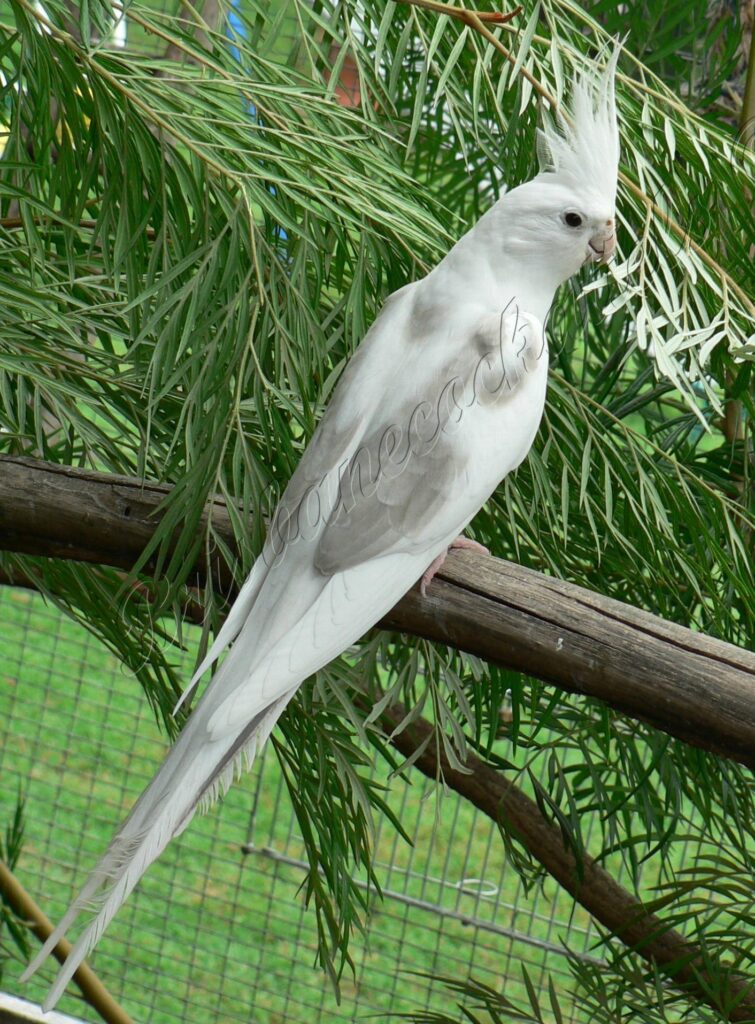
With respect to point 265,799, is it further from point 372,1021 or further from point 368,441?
point 368,441

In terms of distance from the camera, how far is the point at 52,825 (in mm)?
1747

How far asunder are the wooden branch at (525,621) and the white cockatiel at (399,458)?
0.04 m

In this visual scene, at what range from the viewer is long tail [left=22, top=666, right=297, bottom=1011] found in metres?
0.58

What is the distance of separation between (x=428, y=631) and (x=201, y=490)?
0.51ft

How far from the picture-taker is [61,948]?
45.3 inches

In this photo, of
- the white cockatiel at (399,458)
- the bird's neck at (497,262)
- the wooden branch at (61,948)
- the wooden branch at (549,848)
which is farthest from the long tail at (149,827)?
the wooden branch at (61,948)

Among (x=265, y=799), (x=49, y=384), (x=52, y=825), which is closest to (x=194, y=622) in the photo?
(x=49, y=384)

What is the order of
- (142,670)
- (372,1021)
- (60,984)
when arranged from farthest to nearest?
(372,1021), (142,670), (60,984)

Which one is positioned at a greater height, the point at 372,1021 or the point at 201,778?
the point at 201,778

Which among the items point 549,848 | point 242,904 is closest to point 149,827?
point 549,848

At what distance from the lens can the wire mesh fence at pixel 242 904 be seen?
65.3 inches

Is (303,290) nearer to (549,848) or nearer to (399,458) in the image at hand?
(399,458)

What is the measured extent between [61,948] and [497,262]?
0.84 m

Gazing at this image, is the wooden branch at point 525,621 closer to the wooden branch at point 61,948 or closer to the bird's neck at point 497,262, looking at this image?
the bird's neck at point 497,262
